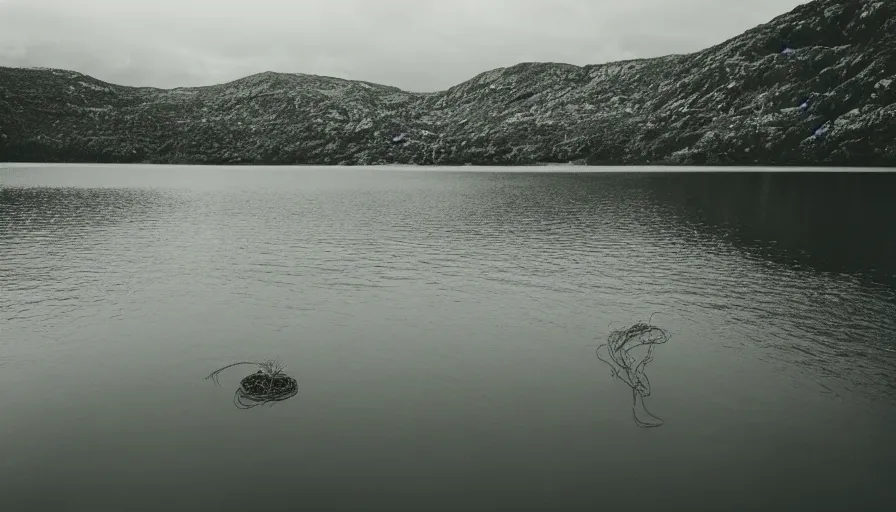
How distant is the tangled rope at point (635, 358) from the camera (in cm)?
2553

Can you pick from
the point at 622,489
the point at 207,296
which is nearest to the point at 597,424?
the point at 622,489

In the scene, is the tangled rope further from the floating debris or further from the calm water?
the floating debris

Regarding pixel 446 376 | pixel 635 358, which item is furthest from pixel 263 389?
pixel 635 358

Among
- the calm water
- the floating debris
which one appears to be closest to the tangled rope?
the calm water

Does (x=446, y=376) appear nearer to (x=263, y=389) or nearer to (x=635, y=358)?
(x=263, y=389)

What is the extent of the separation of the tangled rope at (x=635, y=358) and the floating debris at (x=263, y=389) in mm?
15583

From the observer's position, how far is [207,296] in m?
45.9

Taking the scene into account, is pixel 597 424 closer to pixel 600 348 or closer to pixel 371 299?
pixel 600 348

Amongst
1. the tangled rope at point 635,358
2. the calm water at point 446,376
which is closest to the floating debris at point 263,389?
the calm water at point 446,376

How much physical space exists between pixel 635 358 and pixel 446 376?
1065 centimetres

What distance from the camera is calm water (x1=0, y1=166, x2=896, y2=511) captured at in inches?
789

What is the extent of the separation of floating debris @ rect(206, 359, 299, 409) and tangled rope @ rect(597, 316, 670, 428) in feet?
51.1

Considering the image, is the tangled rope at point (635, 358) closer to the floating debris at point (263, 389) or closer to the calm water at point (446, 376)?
the calm water at point (446, 376)

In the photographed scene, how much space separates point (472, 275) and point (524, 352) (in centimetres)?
2015
